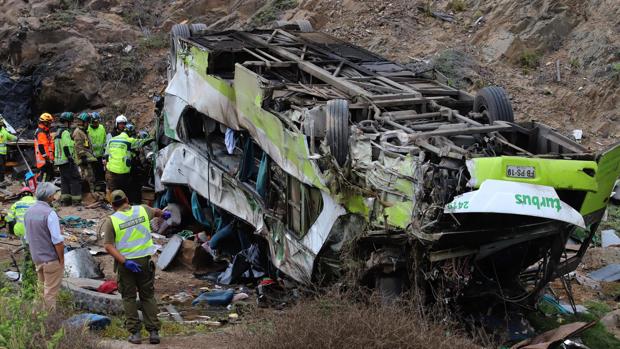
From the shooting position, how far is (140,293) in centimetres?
699

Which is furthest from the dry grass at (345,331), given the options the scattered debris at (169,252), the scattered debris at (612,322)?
the scattered debris at (169,252)

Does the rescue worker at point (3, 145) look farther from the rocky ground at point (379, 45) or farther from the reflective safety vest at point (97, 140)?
the rocky ground at point (379, 45)

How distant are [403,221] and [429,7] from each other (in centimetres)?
1085

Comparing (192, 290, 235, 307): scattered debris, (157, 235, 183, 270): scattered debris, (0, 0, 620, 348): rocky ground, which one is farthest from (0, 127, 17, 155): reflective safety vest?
(192, 290, 235, 307): scattered debris

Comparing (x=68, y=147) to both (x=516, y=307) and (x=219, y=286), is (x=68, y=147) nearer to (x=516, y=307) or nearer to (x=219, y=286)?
(x=219, y=286)

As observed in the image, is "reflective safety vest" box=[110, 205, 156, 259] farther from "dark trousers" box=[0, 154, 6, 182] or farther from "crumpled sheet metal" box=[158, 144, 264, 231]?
"dark trousers" box=[0, 154, 6, 182]

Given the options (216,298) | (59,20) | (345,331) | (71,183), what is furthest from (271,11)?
(345,331)

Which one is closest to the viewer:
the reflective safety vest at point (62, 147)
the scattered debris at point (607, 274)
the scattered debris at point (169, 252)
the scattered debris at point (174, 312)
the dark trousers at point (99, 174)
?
the scattered debris at point (174, 312)

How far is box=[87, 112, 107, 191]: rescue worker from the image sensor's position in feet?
44.2

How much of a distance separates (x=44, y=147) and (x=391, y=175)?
8.25 m

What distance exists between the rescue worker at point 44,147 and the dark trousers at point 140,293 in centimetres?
720

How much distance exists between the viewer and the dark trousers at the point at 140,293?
6879 mm

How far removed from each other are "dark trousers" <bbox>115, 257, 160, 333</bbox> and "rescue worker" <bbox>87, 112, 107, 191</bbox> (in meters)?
6.92

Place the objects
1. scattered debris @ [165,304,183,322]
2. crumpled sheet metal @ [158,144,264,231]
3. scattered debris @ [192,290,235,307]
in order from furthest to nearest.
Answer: crumpled sheet metal @ [158,144,264,231] → scattered debris @ [192,290,235,307] → scattered debris @ [165,304,183,322]
